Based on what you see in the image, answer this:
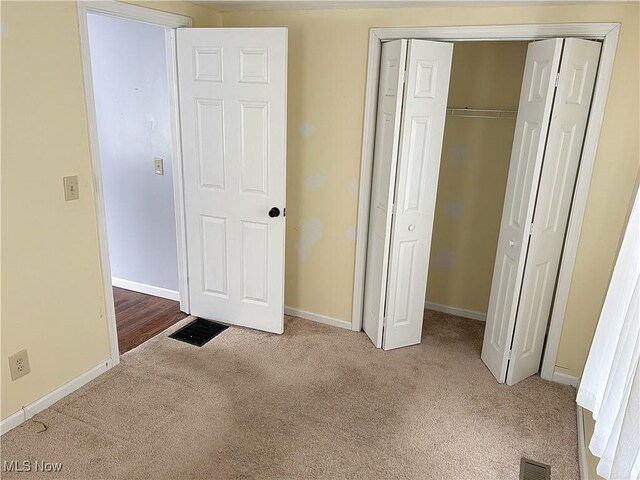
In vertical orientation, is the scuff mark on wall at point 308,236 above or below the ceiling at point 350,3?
below

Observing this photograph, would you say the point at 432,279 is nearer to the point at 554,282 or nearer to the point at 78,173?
the point at 554,282

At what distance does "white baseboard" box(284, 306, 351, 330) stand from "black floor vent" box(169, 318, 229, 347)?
0.52 meters

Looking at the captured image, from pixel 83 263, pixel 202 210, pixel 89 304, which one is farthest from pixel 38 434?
pixel 202 210

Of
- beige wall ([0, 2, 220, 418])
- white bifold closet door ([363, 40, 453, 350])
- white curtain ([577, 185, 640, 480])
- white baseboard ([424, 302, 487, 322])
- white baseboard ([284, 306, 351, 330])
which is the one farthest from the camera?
white baseboard ([424, 302, 487, 322])

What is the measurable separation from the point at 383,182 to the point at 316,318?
47.3 inches

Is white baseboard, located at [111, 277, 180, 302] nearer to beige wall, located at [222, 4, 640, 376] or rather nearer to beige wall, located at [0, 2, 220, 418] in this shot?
beige wall, located at [222, 4, 640, 376]

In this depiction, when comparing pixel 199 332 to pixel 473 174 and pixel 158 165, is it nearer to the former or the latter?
pixel 158 165

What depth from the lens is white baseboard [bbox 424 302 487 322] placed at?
12.3 ft

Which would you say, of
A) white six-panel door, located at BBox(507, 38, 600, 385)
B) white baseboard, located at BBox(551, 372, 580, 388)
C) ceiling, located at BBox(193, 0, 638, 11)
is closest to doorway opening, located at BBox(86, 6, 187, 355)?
ceiling, located at BBox(193, 0, 638, 11)

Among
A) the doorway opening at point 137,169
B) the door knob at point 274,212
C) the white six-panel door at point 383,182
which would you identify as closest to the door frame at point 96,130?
the doorway opening at point 137,169

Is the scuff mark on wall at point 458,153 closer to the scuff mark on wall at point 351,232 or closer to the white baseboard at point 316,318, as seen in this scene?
the scuff mark on wall at point 351,232

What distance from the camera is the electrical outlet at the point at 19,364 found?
229 centimetres

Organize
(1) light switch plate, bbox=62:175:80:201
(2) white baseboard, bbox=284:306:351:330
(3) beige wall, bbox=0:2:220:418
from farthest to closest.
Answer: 1. (2) white baseboard, bbox=284:306:351:330
2. (1) light switch plate, bbox=62:175:80:201
3. (3) beige wall, bbox=0:2:220:418

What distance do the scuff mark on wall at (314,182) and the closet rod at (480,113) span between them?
108cm
